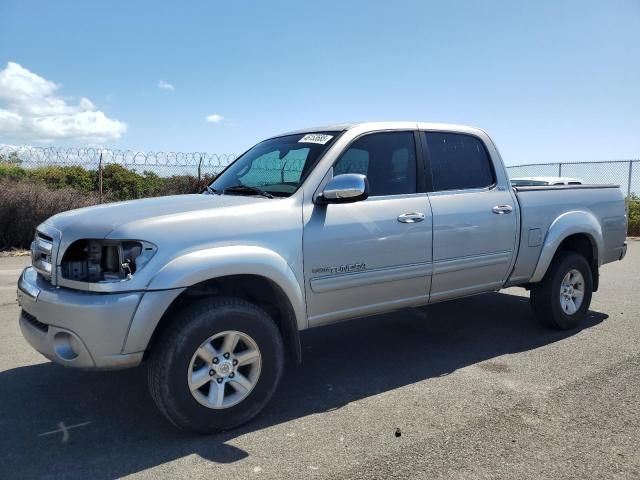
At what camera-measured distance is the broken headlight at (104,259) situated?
3.15 metres

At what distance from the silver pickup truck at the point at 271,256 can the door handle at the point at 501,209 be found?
20 mm

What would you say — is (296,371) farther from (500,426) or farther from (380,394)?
(500,426)

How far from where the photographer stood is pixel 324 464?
3.04 metres

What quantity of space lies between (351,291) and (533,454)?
156 cm

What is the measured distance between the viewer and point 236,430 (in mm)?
3471

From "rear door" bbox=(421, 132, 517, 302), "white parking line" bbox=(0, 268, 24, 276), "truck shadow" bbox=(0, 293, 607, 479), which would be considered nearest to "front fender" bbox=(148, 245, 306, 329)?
"truck shadow" bbox=(0, 293, 607, 479)

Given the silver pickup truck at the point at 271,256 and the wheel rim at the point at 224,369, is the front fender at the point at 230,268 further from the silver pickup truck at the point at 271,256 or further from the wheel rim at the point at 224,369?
the wheel rim at the point at 224,369

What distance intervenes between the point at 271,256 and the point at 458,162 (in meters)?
2.20

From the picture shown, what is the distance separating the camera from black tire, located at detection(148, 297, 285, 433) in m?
3.19

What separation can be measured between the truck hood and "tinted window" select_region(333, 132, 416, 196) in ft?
2.71

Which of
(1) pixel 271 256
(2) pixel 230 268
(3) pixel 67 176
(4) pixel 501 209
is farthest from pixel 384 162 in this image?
(3) pixel 67 176

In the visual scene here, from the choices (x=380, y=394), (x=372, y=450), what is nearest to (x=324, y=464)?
(x=372, y=450)

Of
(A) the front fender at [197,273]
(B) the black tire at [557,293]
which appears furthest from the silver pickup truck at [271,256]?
(B) the black tire at [557,293]

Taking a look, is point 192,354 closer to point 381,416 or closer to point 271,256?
point 271,256
